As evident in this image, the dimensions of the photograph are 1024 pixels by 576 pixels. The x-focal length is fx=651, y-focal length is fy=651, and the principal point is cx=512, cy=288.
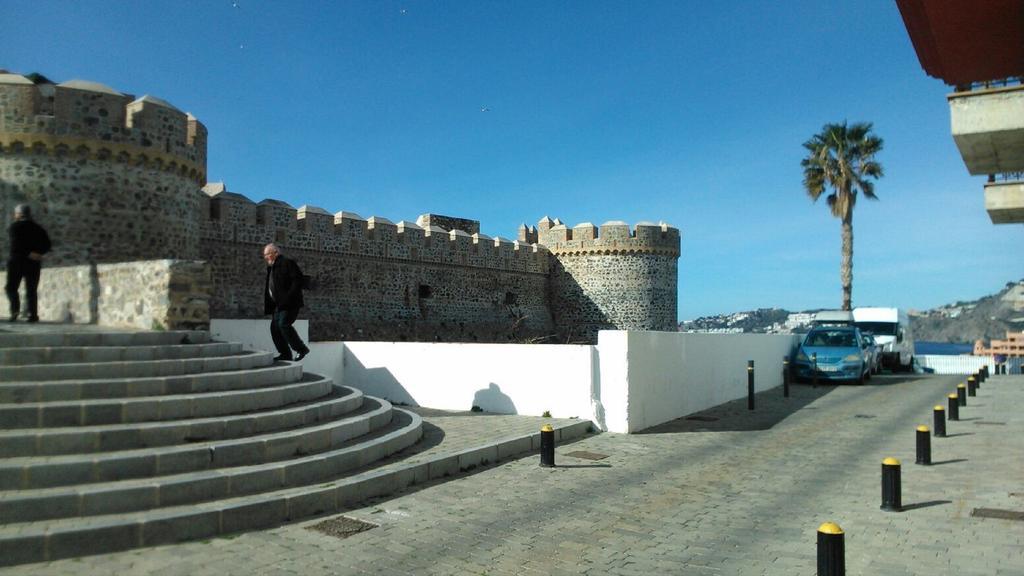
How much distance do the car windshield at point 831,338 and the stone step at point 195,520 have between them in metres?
15.4

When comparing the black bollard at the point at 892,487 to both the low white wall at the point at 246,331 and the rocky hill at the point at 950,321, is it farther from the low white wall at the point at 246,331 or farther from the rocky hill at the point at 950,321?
the rocky hill at the point at 950,321

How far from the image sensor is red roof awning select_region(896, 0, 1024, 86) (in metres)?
6.67

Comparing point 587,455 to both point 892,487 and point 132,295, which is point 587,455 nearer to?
point 892,487

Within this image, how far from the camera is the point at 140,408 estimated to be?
585 centimetres

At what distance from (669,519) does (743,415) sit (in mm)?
7009

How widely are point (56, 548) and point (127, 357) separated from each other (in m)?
2.90

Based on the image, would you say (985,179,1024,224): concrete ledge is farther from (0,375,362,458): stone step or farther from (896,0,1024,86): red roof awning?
(0,375,362,458): stone step

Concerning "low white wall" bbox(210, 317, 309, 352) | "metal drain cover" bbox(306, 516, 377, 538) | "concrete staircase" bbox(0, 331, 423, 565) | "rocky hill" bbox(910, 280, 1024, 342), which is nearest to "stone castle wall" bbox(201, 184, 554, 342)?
"low white wall" bbox(210, 317, 309, 352)

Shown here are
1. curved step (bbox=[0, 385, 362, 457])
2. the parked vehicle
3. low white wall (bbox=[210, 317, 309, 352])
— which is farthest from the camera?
the parked vehicle

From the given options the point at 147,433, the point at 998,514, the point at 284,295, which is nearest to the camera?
the point at 998,514

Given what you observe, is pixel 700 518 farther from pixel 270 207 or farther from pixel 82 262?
pixel 270 207

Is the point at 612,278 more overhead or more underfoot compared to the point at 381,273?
more overhead

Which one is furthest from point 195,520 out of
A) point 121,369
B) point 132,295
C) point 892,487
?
point 892,487

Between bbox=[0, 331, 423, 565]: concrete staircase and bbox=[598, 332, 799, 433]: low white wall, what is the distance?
3243mm
